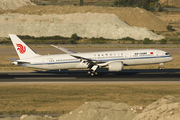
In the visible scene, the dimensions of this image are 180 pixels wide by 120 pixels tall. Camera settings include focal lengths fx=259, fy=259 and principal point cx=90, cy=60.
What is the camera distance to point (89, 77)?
149 feet

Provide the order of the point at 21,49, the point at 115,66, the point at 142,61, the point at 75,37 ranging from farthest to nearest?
the point at 75,37 → the point at 142,61 → the point at 21,49 → the point at 115,66

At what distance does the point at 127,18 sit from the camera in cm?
13550

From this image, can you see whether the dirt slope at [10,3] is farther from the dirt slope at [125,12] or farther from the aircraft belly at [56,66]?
the aircraft belly at [56,66]

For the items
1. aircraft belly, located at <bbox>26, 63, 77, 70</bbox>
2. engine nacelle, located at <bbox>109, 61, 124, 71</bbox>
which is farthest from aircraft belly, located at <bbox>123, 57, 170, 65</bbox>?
aircraft belly, located at <bbox>26, 63, 77, 70</bbox>

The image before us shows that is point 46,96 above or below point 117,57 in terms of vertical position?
below

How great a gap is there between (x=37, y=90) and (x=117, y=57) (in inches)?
644

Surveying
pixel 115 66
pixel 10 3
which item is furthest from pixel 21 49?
pixel 10 3

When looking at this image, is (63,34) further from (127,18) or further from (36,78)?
(36,78)

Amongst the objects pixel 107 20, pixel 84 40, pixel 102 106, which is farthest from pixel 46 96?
pixel 107 20

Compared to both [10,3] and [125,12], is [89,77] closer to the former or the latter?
[125,12]

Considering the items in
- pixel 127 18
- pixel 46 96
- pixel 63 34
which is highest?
pixel 127 18

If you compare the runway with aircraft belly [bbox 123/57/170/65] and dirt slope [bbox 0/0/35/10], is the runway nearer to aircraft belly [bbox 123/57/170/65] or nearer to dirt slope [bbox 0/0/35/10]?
aircraft belly [bbox 123/57/170/65]

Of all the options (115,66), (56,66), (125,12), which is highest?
(125,12)

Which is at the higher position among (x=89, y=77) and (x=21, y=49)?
(x=21, y=49)
